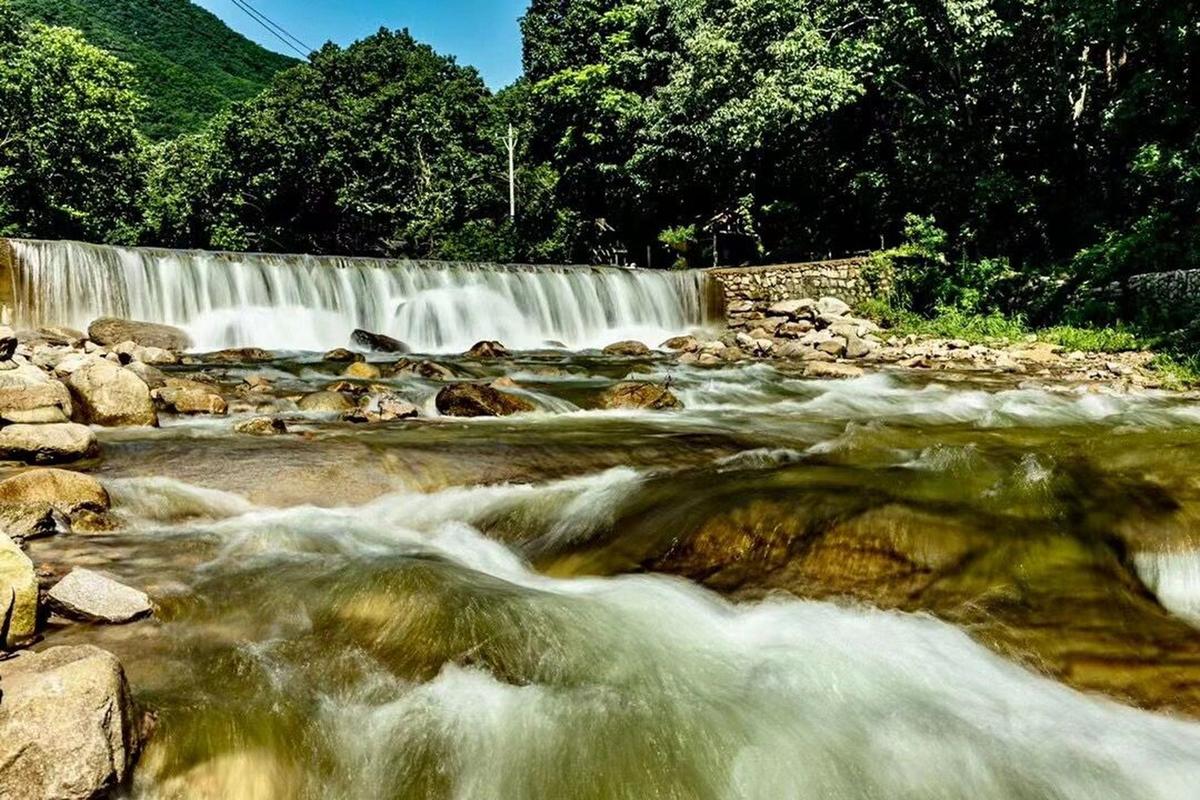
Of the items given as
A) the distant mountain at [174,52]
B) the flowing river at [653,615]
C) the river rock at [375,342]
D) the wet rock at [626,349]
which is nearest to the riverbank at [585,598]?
the flowing river at [653,615]

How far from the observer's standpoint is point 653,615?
3746 millimetres

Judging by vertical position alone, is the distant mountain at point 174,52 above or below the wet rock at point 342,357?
Result: above

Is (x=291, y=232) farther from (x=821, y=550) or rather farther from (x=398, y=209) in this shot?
(x=821, y=550)

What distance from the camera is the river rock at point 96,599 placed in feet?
10.7

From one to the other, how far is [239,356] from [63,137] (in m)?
26.4

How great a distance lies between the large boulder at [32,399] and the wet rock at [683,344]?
40.0 ft

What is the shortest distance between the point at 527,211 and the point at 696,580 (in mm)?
34009

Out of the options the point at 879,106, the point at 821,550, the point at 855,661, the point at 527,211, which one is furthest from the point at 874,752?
the point at 527,211

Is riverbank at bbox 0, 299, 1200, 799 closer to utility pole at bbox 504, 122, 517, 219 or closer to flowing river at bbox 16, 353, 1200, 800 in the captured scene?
flowing river at bbox 16, 353, 1200, 800

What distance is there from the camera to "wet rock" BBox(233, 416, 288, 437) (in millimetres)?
7148

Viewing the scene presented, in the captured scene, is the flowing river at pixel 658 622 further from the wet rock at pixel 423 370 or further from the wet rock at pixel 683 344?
the wet rock at pixel 683 344

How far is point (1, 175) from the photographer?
2856 centimetres

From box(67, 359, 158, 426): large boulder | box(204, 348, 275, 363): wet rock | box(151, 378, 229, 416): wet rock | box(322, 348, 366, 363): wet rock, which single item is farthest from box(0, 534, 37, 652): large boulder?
box(322, 348, 366, 363): wet rock

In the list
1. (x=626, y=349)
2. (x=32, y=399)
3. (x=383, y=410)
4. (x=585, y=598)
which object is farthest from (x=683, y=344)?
(x=585, y=598)
